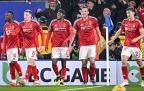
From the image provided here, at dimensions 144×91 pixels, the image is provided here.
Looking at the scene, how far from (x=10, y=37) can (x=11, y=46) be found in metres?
0.28

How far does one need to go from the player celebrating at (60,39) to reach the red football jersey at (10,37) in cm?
92

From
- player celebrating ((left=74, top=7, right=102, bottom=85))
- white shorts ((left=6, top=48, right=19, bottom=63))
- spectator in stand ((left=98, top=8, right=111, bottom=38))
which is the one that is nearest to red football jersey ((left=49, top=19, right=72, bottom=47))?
player celebrating ((left=74, top=7, right=102, bottom=85))

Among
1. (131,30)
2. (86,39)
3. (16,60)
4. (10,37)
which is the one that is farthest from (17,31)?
(131,30)

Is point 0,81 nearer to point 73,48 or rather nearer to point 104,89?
point 73,48

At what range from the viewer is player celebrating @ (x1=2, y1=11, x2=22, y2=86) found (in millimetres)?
21062

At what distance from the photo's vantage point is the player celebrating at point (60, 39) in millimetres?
21109

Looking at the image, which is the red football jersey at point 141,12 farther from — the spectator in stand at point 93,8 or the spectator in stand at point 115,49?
the spectator in stand at point 115,49

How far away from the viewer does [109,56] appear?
23.2 m

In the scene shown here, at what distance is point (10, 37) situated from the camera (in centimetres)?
2114

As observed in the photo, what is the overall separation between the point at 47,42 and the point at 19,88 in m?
2.21

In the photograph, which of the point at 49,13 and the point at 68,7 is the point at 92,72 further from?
the point at 68,7

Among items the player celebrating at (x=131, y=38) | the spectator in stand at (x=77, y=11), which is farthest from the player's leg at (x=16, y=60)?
the spectator in stand at (x=77, y=11)

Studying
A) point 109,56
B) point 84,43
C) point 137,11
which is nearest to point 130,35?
point 84,43

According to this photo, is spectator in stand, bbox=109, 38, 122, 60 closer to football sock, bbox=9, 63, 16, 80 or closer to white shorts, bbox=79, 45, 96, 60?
white shorts, bbox=79, 45, 96, 60
